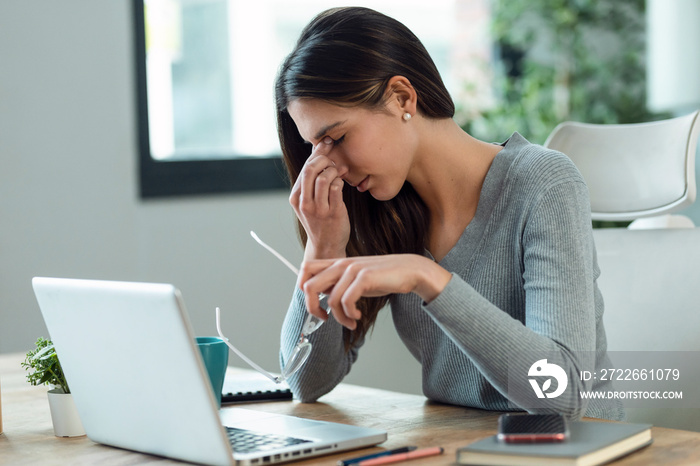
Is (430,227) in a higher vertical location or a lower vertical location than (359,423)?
higher

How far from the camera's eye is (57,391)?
1079 mm

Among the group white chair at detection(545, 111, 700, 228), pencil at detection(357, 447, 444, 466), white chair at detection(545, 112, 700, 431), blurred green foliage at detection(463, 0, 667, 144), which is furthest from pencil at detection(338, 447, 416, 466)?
blurred green foliage at detection(463, 0, 667, 144)

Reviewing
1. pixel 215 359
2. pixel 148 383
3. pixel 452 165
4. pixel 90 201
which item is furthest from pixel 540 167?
pixel 90 201

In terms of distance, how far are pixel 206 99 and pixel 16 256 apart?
86 centimetres

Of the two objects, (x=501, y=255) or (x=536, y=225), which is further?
(x=501, y=255)

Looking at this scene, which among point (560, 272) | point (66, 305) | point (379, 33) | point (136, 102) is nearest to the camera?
point (66, 305)

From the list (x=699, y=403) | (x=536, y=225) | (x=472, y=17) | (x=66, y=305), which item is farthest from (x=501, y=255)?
(x=472, y=17)

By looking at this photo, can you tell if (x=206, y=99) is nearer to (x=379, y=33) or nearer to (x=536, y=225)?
(x=379, y=33)

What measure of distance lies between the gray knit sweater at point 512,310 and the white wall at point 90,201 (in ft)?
2.37

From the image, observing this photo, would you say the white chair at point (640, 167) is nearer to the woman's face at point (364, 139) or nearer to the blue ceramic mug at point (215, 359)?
the woman's face at point (364, 139)

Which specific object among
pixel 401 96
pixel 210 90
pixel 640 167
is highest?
pixel 210 90

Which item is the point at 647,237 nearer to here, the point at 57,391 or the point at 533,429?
the point at 533,429

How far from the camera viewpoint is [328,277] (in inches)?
38.1

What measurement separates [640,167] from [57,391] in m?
1.17
